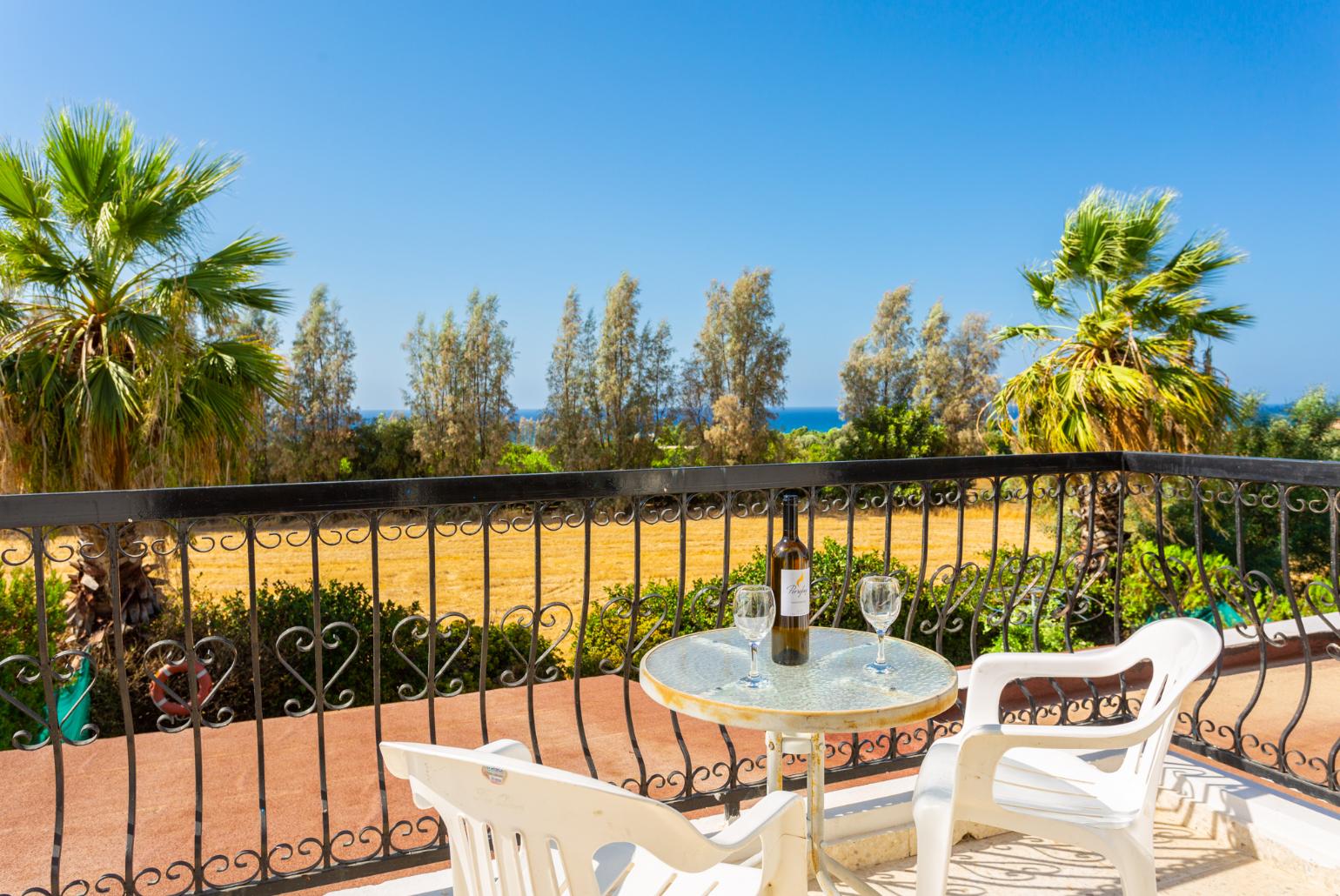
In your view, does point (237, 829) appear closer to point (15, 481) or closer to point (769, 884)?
point (769, 884)

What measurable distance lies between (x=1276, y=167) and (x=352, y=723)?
32.6m

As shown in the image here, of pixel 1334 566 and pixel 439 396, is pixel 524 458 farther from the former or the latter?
pixel 1334 566

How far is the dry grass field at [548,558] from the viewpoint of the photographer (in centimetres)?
Answer: 1387

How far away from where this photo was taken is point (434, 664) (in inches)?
81.4

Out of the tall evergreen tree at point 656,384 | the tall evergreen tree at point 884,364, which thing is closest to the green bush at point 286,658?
the tall evergreen tree at point 656,384

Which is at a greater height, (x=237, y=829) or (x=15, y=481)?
(x=15, y=481)

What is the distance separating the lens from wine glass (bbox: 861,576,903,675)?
169cm

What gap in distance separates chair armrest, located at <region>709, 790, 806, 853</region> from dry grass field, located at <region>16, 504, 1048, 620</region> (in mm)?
11255

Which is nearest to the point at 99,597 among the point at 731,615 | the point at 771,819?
the point at 731,615

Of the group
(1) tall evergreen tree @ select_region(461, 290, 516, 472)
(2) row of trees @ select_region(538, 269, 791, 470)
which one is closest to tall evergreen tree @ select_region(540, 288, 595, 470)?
(2) row of trees @ select_region(538, 269, 791, 470)

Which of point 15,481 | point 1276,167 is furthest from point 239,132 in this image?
point 1276,167

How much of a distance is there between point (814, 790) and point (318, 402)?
57.0 feet

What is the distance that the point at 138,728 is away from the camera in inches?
241

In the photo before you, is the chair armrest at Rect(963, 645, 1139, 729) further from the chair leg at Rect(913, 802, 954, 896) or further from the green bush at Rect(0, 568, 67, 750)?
the green bush at Rect(0, 568, 67, 750)
